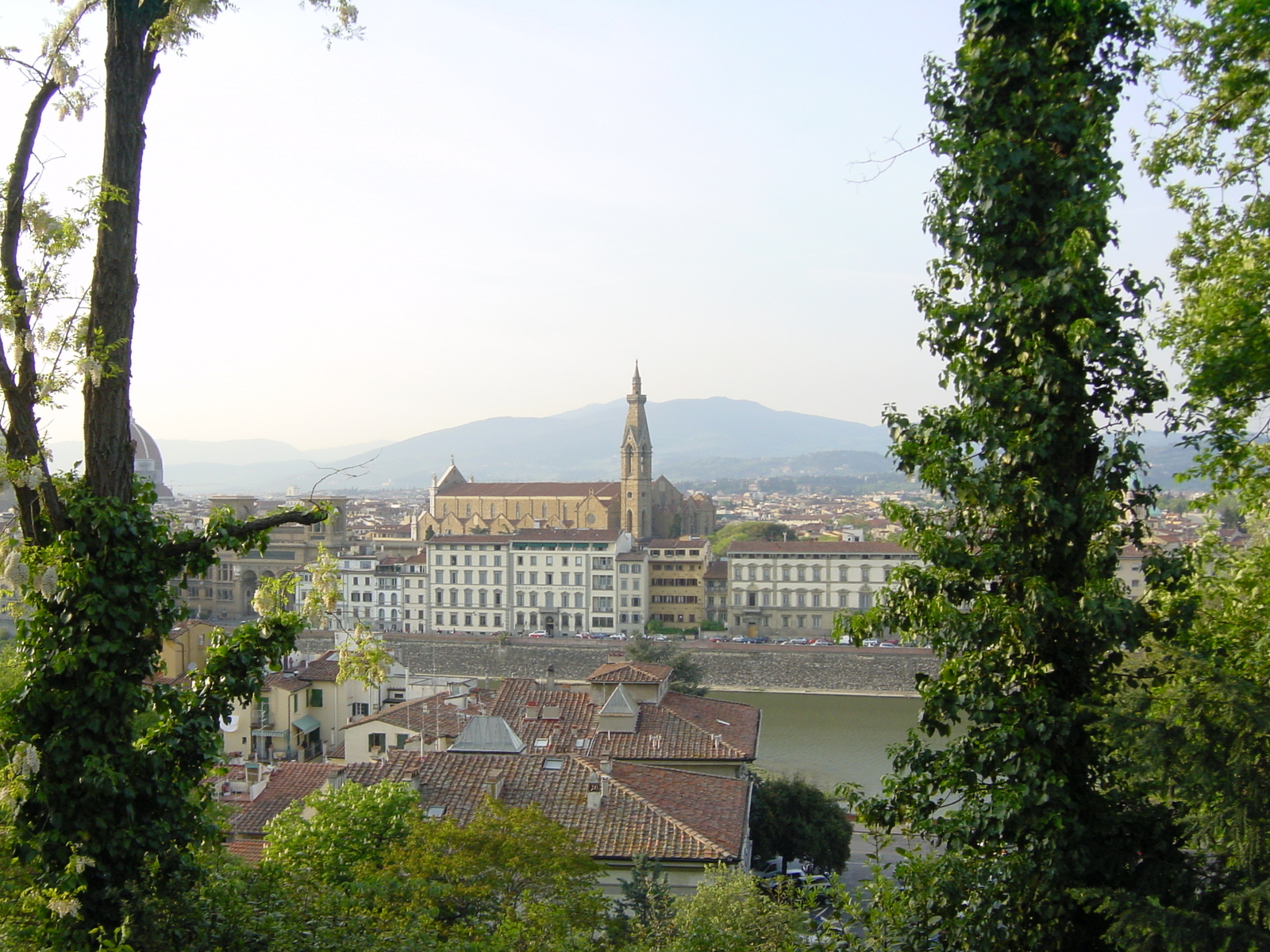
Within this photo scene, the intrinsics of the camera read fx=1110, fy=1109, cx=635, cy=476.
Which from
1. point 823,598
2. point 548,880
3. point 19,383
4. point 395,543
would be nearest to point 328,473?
point 19,383

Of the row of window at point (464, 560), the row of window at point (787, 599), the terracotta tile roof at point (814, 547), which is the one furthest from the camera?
the row of window at point (464, 560)

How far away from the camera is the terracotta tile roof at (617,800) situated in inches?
397

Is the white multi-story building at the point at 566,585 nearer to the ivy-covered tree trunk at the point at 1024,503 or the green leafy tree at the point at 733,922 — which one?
the green leafy tree at the point at 733,922

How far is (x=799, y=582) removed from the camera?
45344 mm

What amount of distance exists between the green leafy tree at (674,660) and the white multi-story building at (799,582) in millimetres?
7273

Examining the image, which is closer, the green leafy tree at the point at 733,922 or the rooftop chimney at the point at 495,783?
the green leafy tree at the point at 733,922

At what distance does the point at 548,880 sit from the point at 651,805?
3.08 metres

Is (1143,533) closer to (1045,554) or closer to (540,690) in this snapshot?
(1045,554)

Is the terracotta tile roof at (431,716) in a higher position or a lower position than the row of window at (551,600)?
higher

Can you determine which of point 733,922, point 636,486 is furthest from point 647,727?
point 636,486

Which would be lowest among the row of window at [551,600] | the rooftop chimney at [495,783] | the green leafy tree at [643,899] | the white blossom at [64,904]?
the row of window at [551,600]

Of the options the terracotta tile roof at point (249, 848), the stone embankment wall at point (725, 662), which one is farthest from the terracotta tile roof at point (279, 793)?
the stone embankment wall at point (725, 662)

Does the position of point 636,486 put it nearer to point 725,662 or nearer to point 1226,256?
point 725,662

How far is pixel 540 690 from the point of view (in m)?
17.0
